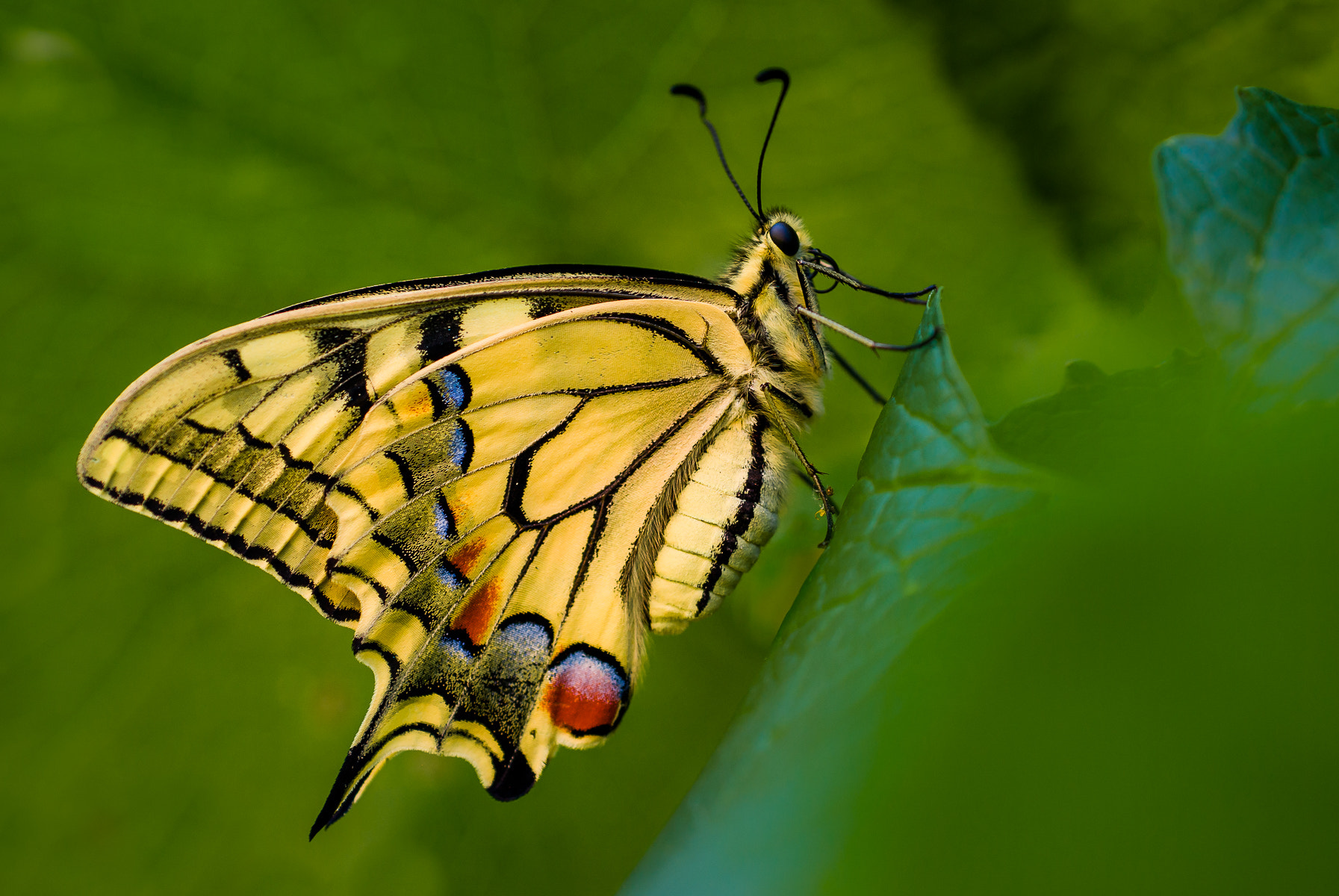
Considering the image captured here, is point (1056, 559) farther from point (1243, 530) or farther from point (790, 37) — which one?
point (790, 37)

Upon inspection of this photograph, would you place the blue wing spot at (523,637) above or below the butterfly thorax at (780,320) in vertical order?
below

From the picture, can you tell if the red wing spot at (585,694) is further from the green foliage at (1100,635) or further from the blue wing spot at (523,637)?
the green foliage at (1100,635)

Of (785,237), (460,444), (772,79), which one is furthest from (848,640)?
(772,79)

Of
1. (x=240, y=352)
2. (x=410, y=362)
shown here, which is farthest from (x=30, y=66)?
(x=410, y=362)

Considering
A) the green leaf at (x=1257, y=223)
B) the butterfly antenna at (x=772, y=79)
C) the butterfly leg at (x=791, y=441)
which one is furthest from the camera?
the butterfly antenna at (x=772, y=79)

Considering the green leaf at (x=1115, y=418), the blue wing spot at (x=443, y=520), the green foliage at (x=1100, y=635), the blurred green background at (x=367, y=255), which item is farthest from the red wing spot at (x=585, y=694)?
the green leaf at (x=1115, y=418)

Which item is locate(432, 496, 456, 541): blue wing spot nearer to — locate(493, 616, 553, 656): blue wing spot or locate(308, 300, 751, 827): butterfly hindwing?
locate(308, 300, 751, 827): butterfly hindwing

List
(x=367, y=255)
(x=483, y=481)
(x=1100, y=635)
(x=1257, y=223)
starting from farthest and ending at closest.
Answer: (x=367, y=255)
(x=483, y=481)
(x=1257, y=223)
(x=1100, y=635)

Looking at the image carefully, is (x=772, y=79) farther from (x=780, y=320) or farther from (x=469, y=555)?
(x=469, y=555)
